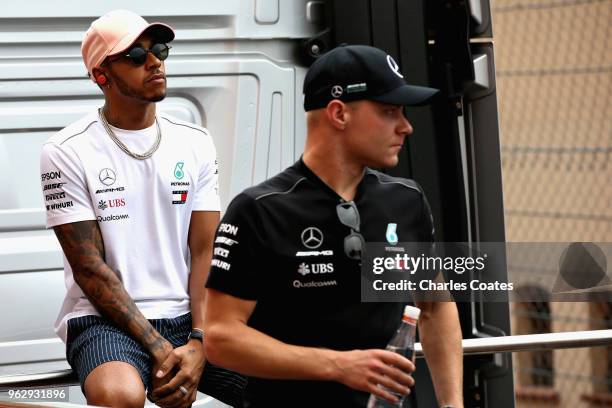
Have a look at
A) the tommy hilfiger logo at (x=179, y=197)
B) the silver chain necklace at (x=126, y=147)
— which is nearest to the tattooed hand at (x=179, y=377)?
the tommy hilfiger logo at (x=179, y=197)

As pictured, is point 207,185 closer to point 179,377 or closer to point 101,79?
point 101,79


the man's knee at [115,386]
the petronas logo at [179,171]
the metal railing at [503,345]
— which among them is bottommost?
the metal railing at [503,345]

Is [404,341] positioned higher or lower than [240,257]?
lower

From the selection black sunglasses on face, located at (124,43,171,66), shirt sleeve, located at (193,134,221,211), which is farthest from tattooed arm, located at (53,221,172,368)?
black sunglasses on face, located at (124,43,171,66)

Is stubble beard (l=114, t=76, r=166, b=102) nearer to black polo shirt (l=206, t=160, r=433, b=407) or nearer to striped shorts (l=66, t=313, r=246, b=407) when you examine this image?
striped shorts (l=66, t=313, r=246, b=407)

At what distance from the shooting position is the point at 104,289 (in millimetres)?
4012

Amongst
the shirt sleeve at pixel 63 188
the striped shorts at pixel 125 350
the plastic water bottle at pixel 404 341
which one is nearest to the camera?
the plastic water bottle at pixel 404 341

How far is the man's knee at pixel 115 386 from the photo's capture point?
379 centimetres

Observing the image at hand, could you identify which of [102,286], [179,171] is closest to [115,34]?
[179,171]

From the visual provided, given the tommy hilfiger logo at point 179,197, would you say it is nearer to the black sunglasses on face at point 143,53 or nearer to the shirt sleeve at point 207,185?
the shirt sleeve at point 207,185

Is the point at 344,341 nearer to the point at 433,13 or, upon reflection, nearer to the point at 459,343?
the point at 459,343

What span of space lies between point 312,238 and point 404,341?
297mm

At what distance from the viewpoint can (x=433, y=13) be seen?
518 cm

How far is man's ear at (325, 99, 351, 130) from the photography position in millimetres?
3287
